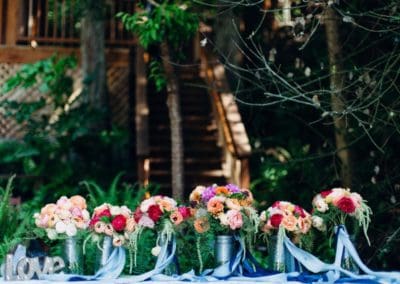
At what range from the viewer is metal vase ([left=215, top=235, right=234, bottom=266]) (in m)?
4.93

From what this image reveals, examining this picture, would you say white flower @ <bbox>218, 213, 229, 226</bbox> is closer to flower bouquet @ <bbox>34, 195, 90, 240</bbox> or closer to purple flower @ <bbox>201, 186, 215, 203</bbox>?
purple flower @ <bbox>201, 186, 215, 203</bbox>

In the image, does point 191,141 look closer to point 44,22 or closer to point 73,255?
point 44,22

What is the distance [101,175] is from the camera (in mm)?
11078

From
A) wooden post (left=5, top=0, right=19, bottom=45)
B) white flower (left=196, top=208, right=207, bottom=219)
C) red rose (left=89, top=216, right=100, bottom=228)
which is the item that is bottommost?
red rose (left=89, top=216, right=100, bottom=228)

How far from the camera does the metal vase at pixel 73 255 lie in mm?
4898

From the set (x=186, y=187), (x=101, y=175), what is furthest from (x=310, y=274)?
(x=101, y=175)

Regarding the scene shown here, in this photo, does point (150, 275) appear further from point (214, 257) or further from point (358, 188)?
point (358, 188)

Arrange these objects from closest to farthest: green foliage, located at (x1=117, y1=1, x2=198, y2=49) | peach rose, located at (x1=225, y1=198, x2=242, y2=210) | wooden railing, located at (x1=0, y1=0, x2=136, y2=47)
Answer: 1. peach rose, located at (x1=225, y1=198, x2=242, y2=210)
2. green foliage, located at (x1=117, y1=1, x2=198, y2=49)
3. wooden railing, located at (x1=0, y1=0, x2=136, y2=47)

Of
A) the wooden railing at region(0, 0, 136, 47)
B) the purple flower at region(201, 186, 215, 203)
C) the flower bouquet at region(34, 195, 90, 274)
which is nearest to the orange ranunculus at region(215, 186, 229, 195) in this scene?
the purple flower at region(201, 186, 215, 203)

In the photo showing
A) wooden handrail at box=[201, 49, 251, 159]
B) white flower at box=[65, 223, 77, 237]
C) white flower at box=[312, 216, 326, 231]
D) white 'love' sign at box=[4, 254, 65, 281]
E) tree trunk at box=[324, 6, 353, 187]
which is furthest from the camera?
wooden handrail at box=[201, 49, 251, 159]

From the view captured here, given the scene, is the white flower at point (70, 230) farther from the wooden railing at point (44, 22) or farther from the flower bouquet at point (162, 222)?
the wooden railing at point (44, 22)

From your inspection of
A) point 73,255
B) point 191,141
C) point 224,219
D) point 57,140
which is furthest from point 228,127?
point 73,255

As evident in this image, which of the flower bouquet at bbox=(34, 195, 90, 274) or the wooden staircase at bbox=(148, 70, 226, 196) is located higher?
the wooden staircase at bbox=(148, 70, 226, 196)

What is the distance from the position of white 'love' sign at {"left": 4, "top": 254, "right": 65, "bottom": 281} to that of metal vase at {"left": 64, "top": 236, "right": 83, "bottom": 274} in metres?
0.15
